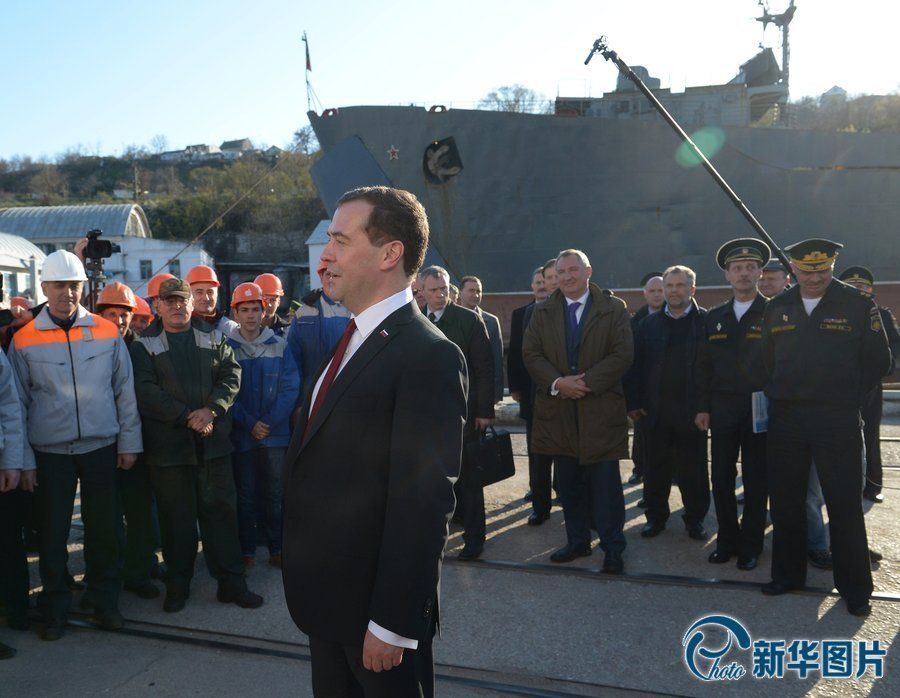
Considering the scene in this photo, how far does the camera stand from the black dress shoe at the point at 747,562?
4164mm

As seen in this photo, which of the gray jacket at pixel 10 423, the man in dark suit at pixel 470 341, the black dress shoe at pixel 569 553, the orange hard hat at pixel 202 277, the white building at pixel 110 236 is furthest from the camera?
the white building at pixel 110 236

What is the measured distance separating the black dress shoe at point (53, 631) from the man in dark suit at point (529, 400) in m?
3.04

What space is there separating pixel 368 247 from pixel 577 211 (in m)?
11.9

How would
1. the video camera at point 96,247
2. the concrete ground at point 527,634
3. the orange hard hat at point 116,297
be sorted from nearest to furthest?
the concrete ground at point 527,634, the orange hard hat at point 116,297, the video camera at point 96,247

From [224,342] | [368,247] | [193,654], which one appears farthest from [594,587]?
[368,247]

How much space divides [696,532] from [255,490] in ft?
9.88

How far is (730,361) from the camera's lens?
173 inches

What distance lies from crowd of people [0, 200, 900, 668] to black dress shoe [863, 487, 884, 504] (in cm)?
130

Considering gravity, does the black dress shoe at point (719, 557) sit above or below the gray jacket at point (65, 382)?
below

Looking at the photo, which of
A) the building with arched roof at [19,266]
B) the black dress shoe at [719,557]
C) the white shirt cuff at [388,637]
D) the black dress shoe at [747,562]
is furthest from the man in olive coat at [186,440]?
the building with arched roof at [19,266]

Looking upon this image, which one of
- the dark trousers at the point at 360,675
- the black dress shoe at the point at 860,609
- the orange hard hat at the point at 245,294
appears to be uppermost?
the orange hard hat at the point at 245,294

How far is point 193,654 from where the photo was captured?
3.28 meters

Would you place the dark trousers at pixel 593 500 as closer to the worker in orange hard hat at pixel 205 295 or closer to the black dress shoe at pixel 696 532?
the black dress shoe at pixel 696 532

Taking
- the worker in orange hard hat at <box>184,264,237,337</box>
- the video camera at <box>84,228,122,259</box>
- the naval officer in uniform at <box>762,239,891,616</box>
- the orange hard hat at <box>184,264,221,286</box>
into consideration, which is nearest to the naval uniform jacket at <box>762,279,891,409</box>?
the naval officer in uniform at <box>762,239,891,616</box>
